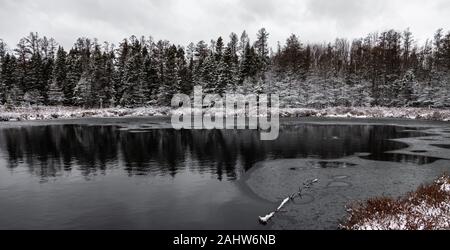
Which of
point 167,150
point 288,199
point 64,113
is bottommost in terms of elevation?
point 288,199

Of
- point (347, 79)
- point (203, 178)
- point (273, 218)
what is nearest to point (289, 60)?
point (347, 79)

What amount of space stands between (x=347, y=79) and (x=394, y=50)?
15131 mm

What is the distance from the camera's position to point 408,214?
30.1 ft

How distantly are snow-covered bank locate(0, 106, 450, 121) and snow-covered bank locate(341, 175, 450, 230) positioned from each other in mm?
46244

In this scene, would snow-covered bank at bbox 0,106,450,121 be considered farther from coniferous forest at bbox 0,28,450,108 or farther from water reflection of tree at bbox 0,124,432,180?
water reflection of tree at bbox 0,124,432,180

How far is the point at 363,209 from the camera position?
10.2m

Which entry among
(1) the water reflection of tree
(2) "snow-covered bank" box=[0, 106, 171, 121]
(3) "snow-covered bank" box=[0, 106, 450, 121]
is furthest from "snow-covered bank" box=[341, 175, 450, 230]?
(2) "snow-covered bank" box=[0, 106, 171, 121]

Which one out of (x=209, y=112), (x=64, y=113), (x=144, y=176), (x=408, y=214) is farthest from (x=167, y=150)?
(x=64, y=113)

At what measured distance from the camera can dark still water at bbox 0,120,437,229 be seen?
37.5 ft

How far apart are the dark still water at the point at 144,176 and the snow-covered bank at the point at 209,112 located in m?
25.9

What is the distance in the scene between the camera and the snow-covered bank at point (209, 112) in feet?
180

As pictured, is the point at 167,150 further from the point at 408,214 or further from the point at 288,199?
the point at 408,214

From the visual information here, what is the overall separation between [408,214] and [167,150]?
18518 mm

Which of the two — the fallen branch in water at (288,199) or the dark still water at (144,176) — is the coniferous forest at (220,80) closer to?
the dark still water at (144,176)
